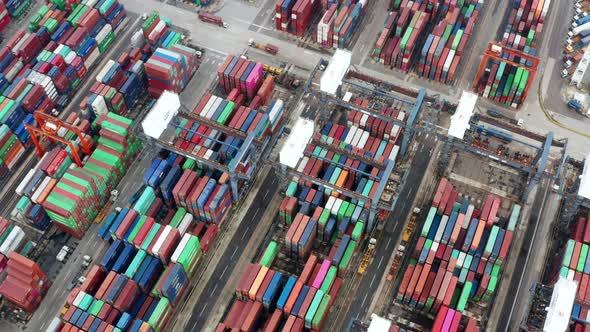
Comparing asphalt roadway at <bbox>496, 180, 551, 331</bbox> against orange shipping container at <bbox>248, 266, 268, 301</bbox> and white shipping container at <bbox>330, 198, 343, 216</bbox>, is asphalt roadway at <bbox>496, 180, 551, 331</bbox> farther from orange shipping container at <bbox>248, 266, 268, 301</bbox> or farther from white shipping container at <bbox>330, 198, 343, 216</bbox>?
orange shipping container at <bbox>248, 266, 268, 301</bbox>

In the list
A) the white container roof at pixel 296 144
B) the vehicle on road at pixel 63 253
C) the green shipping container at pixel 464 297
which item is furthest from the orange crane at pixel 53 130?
the green shipping container at pixel 464 297

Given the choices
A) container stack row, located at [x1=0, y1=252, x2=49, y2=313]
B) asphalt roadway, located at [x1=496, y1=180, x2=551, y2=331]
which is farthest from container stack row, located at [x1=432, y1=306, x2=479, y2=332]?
container stack row, located at [x1=0, y1=252, x2=49, y2=313]

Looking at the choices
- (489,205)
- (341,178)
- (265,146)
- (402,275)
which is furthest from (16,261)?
(489,205)

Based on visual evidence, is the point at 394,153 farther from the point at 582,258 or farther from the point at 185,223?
the point at 185,223

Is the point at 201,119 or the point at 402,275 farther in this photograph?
the point at 201,119

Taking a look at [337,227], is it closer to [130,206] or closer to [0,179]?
[130,206]

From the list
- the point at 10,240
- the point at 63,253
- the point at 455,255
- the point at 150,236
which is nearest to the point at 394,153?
the point at 455,255
